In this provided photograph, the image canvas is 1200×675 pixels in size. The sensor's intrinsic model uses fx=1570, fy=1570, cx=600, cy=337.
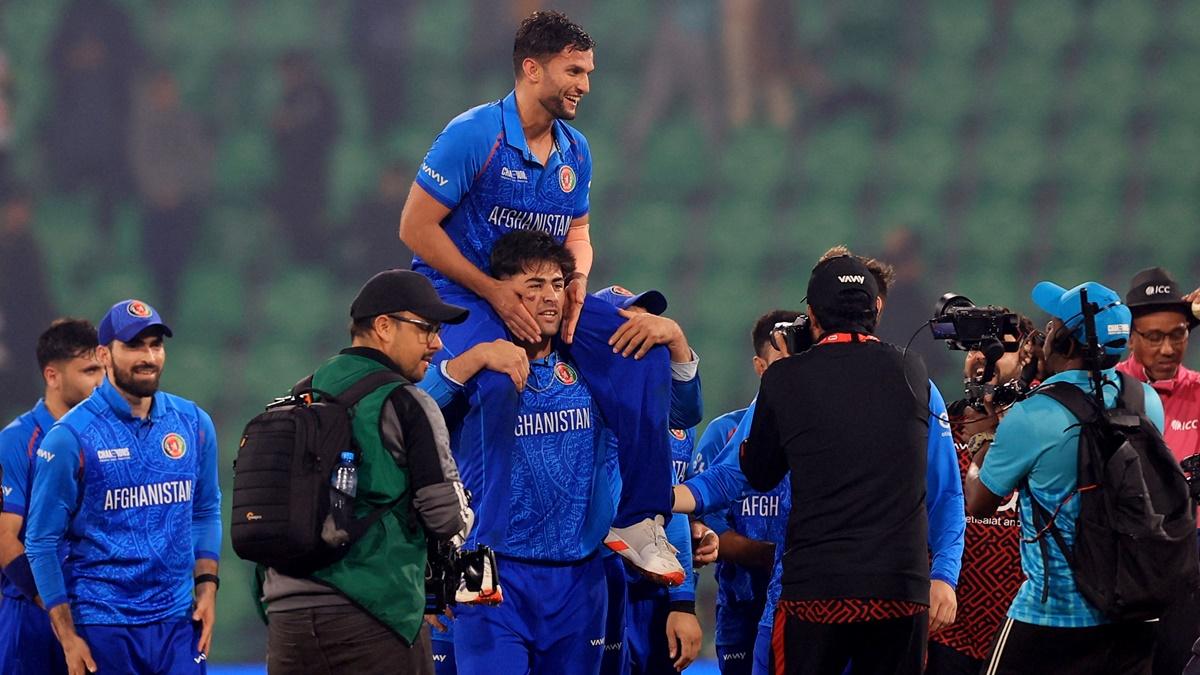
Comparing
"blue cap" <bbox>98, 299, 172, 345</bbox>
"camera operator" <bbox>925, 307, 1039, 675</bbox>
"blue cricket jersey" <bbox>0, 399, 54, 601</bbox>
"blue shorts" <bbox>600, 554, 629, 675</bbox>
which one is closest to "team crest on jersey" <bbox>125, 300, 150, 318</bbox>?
"blue cap" <bbox>98, 299, 172, 345</bbox>

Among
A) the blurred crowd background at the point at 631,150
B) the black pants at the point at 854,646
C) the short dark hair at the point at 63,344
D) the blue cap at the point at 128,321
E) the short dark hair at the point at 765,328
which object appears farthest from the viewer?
the blurred crowd background at the point at 631,150

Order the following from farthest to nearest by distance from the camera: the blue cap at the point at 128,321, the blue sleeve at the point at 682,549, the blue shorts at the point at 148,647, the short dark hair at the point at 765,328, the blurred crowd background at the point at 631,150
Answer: the blurred crowd background at the point at 631,150, the short dark hair at the point at 765,328, the blue cap at the point at 128,321, the blue shorts at the point at 148,647, the blue sleeve at the point at 682,549

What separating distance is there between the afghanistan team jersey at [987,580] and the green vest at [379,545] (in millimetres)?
2375

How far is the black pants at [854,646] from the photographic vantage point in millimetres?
4129

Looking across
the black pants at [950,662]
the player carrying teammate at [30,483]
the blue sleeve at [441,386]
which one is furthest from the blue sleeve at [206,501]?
the black pants at [950,662]

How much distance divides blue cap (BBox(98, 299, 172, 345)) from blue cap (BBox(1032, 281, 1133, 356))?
3.33 metres

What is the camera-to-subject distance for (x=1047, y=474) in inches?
167

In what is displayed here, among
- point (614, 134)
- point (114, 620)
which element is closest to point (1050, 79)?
point (614, 134)

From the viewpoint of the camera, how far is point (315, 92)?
10469mm

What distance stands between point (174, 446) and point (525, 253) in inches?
83.9

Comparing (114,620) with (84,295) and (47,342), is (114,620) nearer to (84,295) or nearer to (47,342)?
(47,342)

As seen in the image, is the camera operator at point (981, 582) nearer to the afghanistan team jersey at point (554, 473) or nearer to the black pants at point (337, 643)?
the afghanistan team jersey at point (554, 473)

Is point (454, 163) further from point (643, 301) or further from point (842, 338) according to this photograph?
point (842, 338)

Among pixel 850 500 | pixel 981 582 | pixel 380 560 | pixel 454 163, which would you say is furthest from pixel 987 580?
pixel 380 560
